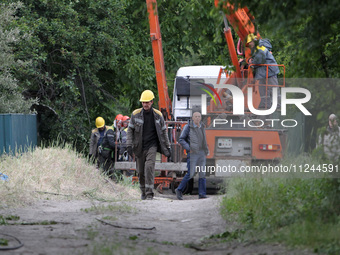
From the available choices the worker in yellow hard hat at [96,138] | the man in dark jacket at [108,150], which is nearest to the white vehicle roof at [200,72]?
the worker in yellow hard hat at [96,138]

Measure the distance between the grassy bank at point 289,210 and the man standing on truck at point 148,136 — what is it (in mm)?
2922

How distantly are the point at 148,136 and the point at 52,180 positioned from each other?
2.09 meters

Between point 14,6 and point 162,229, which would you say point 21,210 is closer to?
point 162,229

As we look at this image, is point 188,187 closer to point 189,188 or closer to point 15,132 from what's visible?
point 189,188

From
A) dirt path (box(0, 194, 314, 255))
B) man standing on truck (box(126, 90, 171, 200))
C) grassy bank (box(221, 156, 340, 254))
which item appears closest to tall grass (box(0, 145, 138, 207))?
dirt path (box(0, 194, 314, 255))

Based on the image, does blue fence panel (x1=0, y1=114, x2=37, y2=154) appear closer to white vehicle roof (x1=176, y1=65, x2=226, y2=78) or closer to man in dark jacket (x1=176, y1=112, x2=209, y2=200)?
man in dark jacket (x1=176, y1=112, x2=209, y2=200)

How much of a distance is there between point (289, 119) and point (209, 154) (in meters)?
2.67

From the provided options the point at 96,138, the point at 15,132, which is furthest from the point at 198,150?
the point at 15,132

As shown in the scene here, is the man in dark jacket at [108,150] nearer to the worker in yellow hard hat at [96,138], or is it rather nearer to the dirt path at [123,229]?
the worker in yellow hard hat at [96,138]

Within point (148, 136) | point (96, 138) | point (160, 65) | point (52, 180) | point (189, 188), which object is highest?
point (160, 65)

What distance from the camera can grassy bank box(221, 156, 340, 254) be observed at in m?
6.42

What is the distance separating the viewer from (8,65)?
18.2 m

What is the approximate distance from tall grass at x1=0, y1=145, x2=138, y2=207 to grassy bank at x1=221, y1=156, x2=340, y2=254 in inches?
134

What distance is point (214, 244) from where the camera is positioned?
719cm
